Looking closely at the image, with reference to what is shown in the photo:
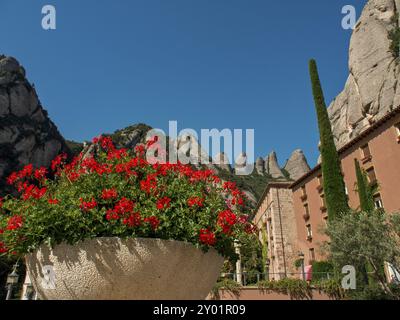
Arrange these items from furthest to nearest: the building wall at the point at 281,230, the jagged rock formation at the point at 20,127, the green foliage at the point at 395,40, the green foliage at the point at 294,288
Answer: the jagged rock formation at the point at 20,127, the green foliage at the point at 395,40, the building wall at the point at 281,230, the green foliage at the point at 294,288

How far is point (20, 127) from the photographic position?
52344 mm

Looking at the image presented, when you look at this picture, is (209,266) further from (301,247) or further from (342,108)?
(342,108)

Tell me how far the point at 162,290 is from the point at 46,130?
202ft

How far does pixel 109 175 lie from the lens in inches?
155

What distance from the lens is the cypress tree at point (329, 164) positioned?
23172 mm

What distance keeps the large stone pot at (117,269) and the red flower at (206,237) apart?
0.13m

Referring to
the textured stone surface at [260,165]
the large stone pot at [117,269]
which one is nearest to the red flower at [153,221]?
the large stone pot at [117,269]

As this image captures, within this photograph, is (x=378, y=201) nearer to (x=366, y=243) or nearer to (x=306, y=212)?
(x=306, y=212)

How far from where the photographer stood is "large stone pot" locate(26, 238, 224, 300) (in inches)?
119

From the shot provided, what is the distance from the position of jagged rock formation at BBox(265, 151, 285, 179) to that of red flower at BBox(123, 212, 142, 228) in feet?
321

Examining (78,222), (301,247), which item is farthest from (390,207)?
(78,222)

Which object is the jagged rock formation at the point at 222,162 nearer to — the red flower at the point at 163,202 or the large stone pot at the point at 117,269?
the red flower at the point at 163,202

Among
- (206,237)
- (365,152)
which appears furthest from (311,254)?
(206,237)

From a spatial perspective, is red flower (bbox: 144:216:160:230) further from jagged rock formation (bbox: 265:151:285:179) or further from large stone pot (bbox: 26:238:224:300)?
jagged rock formation (bbox: 265:151:285:179)
